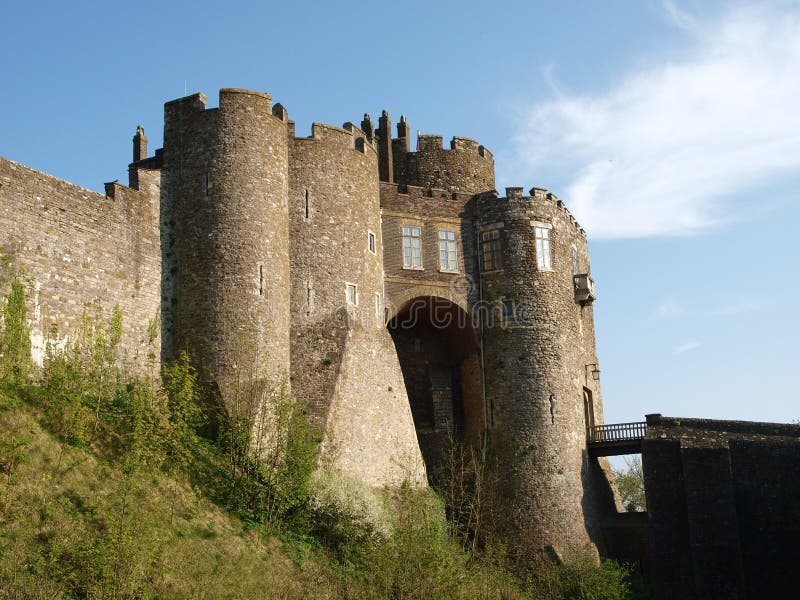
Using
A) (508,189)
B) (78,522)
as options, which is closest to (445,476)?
(508,189)

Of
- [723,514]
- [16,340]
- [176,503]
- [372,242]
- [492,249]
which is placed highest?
[492,249]

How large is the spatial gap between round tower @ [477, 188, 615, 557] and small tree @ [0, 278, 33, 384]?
16.8 m

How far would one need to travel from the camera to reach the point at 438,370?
38.1m

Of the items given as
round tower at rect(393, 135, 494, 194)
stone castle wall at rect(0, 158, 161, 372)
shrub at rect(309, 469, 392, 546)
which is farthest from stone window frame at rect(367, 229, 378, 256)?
shrub at rect(309, 469, 392, 546)

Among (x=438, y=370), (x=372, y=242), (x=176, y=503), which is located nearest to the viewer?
(x=176, y=503)

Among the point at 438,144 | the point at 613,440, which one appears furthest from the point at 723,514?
the point at 438,144

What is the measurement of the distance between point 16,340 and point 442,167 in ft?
65.3

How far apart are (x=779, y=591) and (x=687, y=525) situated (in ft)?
11.9

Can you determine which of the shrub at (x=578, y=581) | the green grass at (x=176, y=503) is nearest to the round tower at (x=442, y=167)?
the green grass at (x=176, y=503)

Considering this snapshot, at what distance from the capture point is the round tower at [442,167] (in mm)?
40000

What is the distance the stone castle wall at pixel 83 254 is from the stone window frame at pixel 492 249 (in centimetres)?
1282

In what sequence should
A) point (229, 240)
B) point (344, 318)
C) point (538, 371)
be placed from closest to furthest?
point (229, 240) → point (344, 318) → point (538, 371)

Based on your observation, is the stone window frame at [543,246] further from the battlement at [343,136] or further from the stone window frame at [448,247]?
the battlement at [343,136]

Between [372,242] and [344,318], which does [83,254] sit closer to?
[344,318]
